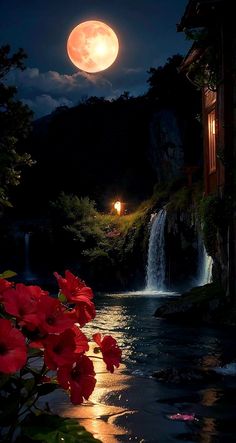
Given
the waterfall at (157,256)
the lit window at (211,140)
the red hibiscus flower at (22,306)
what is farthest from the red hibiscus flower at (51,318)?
the waterfall at (157,256)

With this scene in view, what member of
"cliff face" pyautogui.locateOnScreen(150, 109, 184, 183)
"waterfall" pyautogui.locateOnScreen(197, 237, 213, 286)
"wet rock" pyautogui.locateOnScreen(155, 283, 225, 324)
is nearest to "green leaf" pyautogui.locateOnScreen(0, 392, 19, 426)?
"wet rock" pyautogui.locateOnScreen(155, 283, 225, 324)

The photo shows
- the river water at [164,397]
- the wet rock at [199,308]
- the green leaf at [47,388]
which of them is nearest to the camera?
the green leaf at [47,388]

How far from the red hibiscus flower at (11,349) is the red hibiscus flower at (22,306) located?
8 centimetres

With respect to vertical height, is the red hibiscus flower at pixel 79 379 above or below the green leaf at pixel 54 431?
above

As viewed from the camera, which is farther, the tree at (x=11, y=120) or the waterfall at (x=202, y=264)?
the waterfall at (x=202, y=264)

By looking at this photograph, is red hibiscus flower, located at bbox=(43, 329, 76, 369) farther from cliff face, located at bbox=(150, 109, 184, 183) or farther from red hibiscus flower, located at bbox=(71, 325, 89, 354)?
cliff face, located at bbox=(150, 109, 184, 183)

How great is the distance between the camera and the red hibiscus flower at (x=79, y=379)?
73.4 inches

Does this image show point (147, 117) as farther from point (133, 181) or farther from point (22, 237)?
point (22, 237)

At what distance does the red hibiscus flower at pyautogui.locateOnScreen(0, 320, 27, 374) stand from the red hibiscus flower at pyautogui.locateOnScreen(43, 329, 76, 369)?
14 centimetres

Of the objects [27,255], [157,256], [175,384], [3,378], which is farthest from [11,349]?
[27,255]

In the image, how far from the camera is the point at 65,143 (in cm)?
4691

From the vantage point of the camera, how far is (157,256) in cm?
2462

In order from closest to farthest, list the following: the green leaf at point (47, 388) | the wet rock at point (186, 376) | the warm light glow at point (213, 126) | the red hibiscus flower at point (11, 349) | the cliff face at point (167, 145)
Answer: the red hibiscus flower at point (11, 349), the green leaf at point (47, 388), the wet rock at point (186, 376), the warm light glow at point (213, 126), the cliff face at point (167, 145)

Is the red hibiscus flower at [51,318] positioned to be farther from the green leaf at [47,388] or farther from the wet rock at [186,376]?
the wet rock at [186,376]
